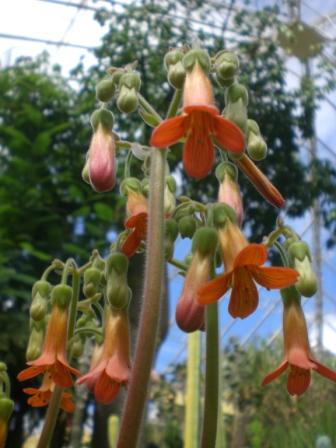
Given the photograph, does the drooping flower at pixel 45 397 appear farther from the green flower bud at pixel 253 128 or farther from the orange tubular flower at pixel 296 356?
the green flower bud at pixel 253 128

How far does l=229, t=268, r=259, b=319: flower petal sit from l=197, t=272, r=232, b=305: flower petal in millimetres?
42

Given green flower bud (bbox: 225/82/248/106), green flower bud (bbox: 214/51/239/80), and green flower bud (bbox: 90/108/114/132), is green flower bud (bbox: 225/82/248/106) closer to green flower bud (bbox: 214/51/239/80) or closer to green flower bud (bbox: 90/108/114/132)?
green flower bud (bbox: 214/51/239/80)

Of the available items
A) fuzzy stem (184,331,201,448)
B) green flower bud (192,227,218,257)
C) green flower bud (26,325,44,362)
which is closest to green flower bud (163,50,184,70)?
A: green flower bud (192,227,218,257)

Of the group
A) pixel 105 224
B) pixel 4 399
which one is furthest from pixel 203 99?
pixel 105 224

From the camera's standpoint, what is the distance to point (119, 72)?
1.01 meters

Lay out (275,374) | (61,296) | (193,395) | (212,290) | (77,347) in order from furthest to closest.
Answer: (193,395) < (77,347) < (61,296) < (275,374) < (212,290)

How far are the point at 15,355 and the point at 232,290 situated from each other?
119 inches

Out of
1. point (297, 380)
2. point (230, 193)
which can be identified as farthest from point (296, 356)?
point (230, 193)

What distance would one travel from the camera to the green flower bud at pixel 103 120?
100cm

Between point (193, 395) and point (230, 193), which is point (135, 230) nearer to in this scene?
point (230, 193)

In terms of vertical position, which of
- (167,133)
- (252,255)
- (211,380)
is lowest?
(211,380)

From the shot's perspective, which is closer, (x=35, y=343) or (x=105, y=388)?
(x=105, y=388)

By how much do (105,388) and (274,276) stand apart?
0.25 m

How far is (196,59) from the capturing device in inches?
36.9
